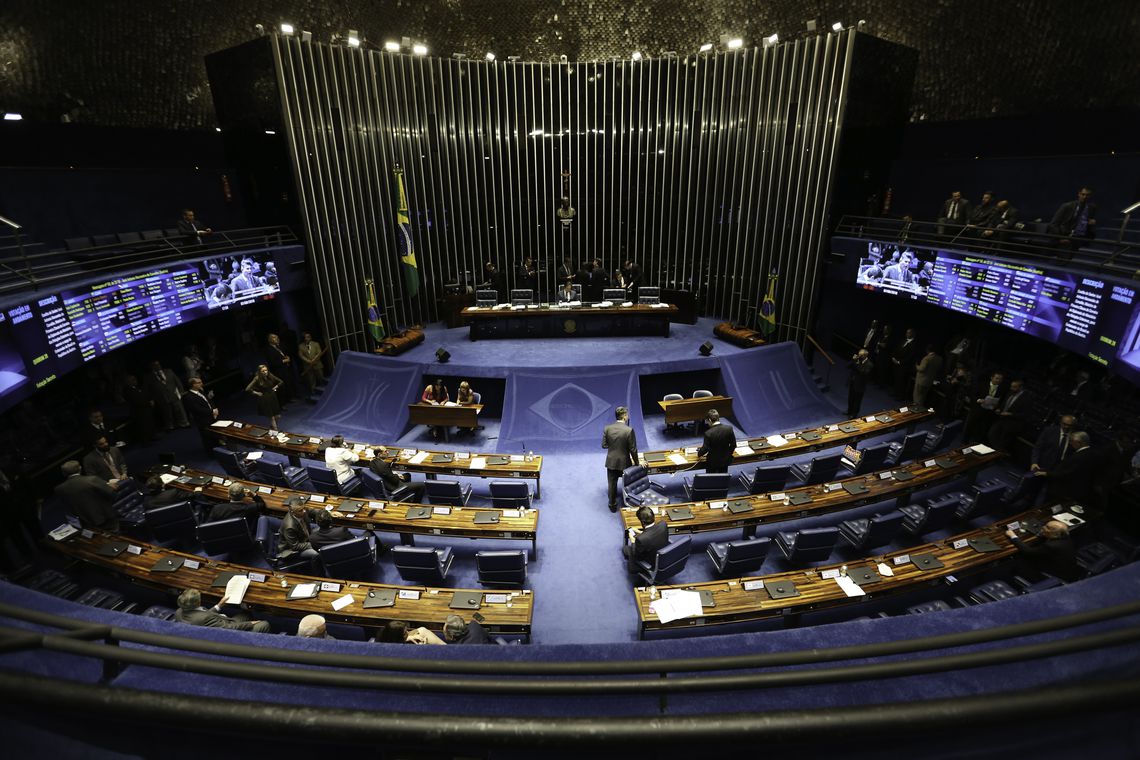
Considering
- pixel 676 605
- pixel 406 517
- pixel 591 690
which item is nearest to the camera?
pixel 591 690

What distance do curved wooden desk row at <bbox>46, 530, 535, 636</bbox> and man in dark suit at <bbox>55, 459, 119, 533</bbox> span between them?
0.46m

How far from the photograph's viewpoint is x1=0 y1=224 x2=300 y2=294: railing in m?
7.99

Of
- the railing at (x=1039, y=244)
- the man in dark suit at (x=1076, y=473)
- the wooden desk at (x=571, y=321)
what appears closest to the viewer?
the man in dark suit at (x=1076, y=473)

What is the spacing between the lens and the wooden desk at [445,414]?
34.8ft

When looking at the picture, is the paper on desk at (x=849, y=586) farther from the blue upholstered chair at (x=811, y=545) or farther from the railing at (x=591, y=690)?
the railing at (x=591, y=690)

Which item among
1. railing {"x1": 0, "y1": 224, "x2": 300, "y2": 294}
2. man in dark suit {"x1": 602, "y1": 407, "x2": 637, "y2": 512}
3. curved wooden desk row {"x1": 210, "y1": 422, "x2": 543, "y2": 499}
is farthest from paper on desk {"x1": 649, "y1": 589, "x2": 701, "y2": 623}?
railing {"x1": 0, "y1": 224, "x2": 300, "y2": 294}

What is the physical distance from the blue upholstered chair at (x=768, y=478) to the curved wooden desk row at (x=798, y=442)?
60 cm

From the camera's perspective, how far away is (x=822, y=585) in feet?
19.0

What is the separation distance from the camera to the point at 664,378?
38.4 feet

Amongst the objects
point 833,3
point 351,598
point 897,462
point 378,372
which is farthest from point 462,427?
point 833,3

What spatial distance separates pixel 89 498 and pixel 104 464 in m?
1.32

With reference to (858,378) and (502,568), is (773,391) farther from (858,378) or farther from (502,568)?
(502,568)

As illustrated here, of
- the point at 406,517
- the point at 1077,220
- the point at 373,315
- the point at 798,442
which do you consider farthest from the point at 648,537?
the point at 373,315

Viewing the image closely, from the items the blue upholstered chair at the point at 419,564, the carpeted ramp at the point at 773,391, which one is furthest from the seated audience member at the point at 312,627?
the carpeted ramp at the point at 773,391
